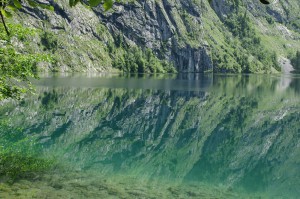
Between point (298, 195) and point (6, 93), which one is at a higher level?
point (6, 93)

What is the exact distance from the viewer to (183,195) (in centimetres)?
2427

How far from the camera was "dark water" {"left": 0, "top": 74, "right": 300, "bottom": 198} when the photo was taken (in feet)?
82.9

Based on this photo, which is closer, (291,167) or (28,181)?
(28,181)

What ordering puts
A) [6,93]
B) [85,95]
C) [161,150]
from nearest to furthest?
1. [6,93]
2. [161,150]
3. [85,95]

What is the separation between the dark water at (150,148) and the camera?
82.9 ft

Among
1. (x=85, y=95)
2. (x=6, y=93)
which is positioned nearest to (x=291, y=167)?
(x=6, y=93)

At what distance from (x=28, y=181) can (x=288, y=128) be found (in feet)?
152

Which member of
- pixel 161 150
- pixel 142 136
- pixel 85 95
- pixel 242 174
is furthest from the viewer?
pixel 85 95

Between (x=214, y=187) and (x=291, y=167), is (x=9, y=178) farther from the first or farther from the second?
(x=291, y=167)

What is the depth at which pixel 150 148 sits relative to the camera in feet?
134

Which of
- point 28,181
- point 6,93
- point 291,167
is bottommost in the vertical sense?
point 291,167

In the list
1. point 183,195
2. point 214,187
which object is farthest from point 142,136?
point 183,195

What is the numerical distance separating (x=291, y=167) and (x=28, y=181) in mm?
27178

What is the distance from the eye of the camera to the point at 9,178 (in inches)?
886
